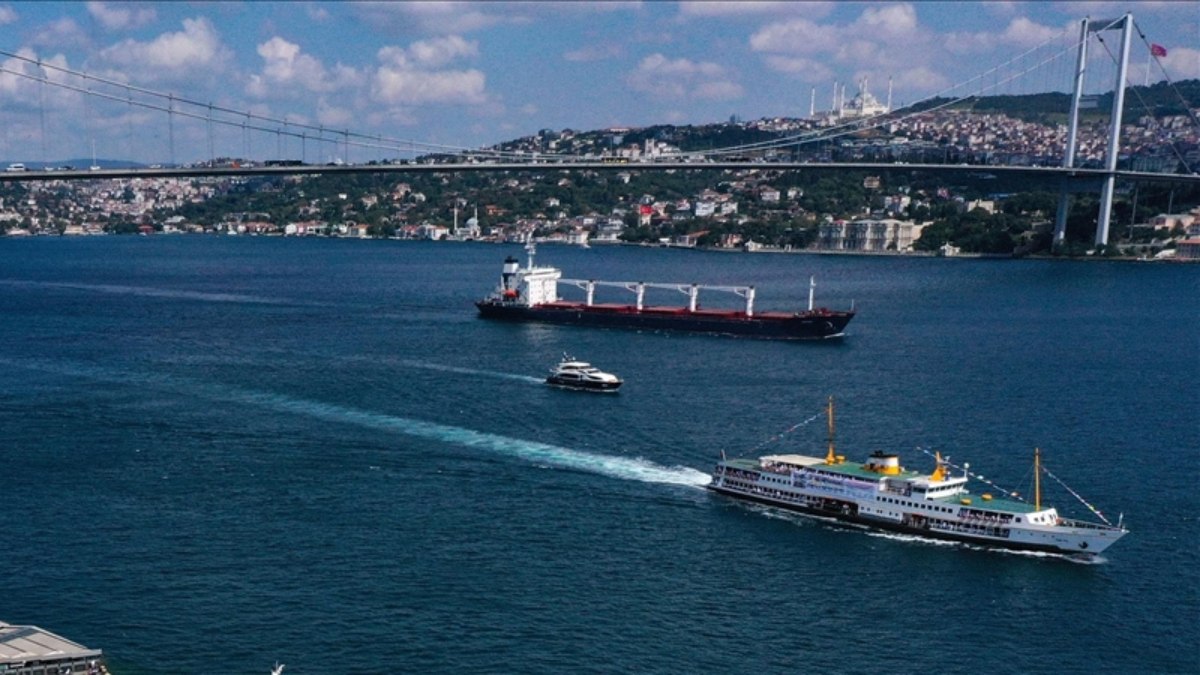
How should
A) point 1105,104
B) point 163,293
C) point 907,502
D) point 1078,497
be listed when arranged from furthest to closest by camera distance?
point 1105,104, point 163,293, point 1078,497, point 907,502

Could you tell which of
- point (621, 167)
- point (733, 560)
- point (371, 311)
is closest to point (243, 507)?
point (733, 560)

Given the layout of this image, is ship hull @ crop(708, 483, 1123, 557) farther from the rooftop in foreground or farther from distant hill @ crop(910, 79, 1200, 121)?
distant hill @ crop(910, 79, 1200, 121)

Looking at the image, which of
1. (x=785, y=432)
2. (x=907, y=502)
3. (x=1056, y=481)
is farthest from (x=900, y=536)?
(x=785, y=432)

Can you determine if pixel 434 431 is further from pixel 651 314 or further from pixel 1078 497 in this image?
pixel 651 314

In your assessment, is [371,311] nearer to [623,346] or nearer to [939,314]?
[623,346]

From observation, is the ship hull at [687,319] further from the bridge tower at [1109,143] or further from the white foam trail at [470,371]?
the bridge tower at [1109,143]

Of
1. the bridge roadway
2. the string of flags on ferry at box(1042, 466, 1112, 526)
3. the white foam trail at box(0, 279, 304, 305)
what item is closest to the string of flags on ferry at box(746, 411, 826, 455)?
the string of flags on ferry at box(1042, 466, 1112, 526)
